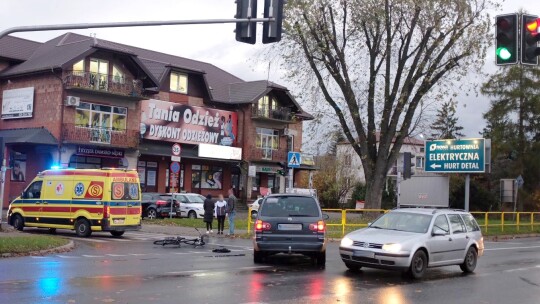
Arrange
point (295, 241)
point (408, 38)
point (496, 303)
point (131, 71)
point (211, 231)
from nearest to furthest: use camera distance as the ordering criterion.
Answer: point (496, 303) → point (295, 241) → point (211, 231) → point (408, 38) → point (131, 71)

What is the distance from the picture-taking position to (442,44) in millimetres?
32562

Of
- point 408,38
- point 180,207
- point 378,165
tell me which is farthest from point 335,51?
point 180,207

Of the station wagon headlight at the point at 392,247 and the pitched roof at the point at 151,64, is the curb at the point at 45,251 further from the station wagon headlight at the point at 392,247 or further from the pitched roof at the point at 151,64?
the pitched roof at the point at 151,64

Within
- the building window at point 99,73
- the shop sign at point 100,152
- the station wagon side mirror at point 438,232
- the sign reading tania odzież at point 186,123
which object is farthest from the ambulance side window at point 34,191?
the sign reading tania odzież at point 186,123

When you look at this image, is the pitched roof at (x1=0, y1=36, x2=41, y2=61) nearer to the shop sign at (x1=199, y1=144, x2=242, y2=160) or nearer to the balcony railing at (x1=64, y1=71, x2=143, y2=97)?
the balcony railing at (x1=64, y1=71, x2=143, y2=97)

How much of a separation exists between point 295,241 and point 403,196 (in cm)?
2789

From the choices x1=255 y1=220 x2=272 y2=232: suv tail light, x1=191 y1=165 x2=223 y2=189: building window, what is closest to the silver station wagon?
x1=255 y1=220 x2=272 y2=232: suv tail light

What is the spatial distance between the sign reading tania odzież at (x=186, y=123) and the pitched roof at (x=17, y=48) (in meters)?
8.70

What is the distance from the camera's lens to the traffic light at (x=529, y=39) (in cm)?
1214

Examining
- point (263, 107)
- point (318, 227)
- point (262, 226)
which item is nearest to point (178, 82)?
point (263, 107)

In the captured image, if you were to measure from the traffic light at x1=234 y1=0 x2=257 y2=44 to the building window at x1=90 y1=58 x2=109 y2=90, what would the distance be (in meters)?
28.5

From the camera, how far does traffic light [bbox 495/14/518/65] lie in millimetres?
12203

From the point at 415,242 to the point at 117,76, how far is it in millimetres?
33012

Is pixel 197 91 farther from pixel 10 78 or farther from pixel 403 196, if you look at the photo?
pixel 403 196
